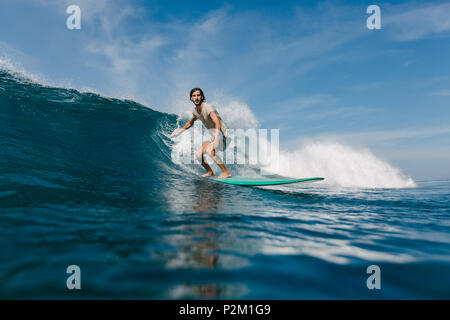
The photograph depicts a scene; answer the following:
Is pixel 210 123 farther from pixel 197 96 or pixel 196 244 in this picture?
pixel 196 244

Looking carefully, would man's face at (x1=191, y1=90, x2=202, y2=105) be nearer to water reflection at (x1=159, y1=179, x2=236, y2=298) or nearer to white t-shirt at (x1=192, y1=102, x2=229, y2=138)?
white t-shirt at (x1=192, y1=102, x2=229, y2=138)

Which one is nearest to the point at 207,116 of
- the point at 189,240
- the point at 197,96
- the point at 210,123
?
the point at 210,123

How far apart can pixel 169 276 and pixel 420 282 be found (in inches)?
71.2

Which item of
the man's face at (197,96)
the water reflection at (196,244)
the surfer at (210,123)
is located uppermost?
the man's face at (197,96)

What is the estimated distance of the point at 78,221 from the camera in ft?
8.38

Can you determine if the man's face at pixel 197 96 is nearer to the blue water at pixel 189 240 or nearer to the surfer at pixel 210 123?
the surfer at pixel 210 123

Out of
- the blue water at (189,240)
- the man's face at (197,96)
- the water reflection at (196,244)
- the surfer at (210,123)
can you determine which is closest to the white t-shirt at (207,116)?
→ the surfer at (210,123)

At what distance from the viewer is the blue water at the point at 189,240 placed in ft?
5.10

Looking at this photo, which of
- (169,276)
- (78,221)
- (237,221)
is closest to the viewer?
(169,276)

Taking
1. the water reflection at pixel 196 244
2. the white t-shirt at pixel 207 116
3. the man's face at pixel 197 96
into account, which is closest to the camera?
the water reflection at pixel 196 244

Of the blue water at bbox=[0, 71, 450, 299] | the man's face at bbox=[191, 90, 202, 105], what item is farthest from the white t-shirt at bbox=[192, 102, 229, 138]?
the blue water at bbox=[0, 71, 450, 299]

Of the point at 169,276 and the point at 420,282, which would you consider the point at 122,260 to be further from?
the point at 420,282

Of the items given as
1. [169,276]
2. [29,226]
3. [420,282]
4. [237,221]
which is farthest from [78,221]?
[420,282]

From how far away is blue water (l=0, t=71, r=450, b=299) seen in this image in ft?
5.10
